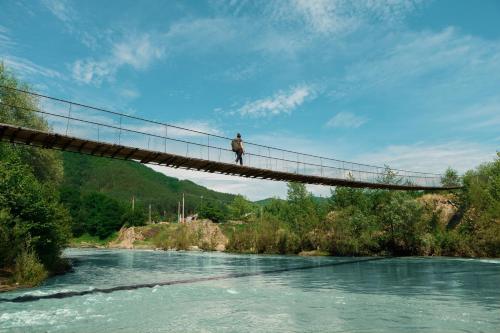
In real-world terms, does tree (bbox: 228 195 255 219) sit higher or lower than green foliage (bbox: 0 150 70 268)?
higher

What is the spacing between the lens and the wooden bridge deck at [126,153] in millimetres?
16203

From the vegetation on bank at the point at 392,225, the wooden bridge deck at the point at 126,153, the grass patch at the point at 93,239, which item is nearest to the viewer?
the wooden bridge deck at the point at 126,153

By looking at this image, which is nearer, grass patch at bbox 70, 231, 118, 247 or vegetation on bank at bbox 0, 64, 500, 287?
vegetation on bank at bbox 0, 64, 500, 287

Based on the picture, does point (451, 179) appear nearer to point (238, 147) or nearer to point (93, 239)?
point (238, 147)

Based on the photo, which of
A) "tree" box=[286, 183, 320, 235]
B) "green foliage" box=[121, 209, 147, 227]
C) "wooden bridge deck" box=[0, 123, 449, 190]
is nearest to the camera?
"wooden bridge deck" box=[0, 123, 449, 190]

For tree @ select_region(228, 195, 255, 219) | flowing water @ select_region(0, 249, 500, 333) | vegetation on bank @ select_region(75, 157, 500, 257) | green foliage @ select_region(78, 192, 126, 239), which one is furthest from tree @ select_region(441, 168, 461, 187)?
green foliage @ select_region(78, 192, 126, 239)

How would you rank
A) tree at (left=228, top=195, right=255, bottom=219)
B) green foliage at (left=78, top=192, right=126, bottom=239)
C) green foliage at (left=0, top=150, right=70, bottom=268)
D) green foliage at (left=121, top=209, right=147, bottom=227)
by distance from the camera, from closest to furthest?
1. green foliage at (left=0, top=150, right=70, bottom=268)
2. green foliage at (left=121, top=209, right=147, bottom=227)
3. green foliage at (left=78, top=192, right=126, bottom=239)
4. tree at (left=228, top=195, right=255, bottom=219)

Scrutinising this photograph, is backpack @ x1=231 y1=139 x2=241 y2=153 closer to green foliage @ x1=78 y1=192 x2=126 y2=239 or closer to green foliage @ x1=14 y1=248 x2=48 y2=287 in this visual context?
green foliage @ x1=14 y1=248 x2=48 y2=287

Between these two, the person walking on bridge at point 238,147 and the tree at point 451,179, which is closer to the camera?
the person walking on bridge at point 238,147

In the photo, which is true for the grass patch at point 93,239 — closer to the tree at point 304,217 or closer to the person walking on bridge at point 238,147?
the tree at point 304,217

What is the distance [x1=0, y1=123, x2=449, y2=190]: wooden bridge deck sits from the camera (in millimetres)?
16203

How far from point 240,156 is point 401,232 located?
94.6 feet

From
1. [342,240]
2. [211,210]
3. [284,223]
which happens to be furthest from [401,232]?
[211,210]

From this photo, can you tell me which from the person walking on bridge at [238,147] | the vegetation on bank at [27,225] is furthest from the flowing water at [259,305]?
Answer: the person walking on bridge at [238,147]
